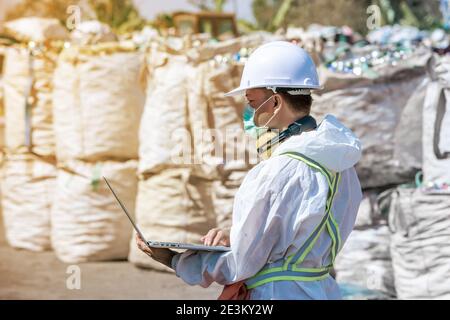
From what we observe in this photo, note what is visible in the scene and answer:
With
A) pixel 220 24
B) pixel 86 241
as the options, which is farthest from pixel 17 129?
pixel 220 24

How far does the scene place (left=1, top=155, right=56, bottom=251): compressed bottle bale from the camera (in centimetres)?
727

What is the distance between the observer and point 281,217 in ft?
7.63

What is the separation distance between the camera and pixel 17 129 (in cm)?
743

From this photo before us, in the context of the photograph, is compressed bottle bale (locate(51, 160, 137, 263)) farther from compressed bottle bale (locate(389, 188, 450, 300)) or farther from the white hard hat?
the white hard hat

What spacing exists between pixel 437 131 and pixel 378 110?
630 millimetres

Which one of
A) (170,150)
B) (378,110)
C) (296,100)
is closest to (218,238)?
(296,100)

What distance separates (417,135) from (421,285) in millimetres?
850

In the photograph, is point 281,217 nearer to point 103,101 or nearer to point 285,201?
point 285,201

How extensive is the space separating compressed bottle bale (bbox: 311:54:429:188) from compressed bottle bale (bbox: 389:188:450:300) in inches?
14.6

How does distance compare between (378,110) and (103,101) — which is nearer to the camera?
(378,110)

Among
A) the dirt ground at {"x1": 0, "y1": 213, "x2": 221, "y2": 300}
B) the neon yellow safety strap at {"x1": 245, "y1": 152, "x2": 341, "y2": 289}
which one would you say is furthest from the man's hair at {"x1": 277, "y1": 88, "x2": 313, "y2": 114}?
the dirt ground at {"x1": 0, "y1": 213, "x2": 221, "y2": 300}

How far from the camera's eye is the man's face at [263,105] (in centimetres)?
250

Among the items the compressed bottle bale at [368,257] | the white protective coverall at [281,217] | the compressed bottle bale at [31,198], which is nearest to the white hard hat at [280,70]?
the white protective coverall at [281,217]
